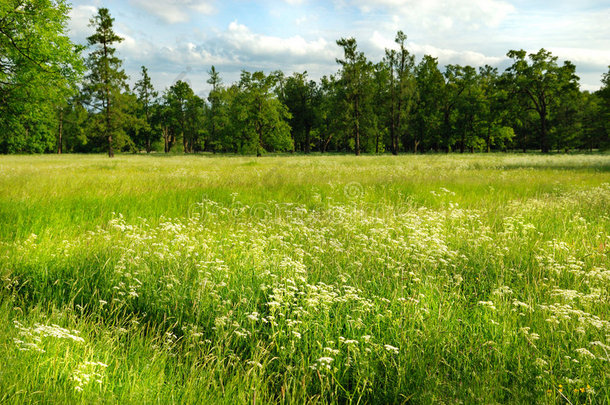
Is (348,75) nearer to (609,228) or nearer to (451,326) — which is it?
(609,228)

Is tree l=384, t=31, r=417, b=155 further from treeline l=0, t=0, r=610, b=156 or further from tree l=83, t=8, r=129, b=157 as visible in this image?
tree l=83, t=8, r=129, b=157

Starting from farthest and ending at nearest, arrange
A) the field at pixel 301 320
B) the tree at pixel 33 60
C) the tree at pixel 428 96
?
the tree at pixel 428 96
the tree at pixel 33 60
the field at pixel 301 320

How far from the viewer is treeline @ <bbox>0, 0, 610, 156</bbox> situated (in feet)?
60.9

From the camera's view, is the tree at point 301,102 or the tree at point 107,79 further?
the tree at point 301,102

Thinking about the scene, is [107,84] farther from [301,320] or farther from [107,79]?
[301,320]

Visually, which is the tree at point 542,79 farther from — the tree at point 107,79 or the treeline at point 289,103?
the tree at point 107,79

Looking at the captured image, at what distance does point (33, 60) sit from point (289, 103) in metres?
60.6

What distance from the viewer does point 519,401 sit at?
8.36 feet

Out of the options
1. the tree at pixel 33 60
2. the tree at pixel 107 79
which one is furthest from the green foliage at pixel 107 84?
the tree at pixel 33 60

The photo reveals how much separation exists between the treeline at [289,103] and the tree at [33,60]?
6 cm

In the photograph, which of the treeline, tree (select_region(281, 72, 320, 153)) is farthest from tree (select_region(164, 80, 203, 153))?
tree (select_region(281, 72, 320, 153))

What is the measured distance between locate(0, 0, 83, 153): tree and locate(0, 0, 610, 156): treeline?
6cm

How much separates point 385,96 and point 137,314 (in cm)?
5569

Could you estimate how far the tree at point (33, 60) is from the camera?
17047 mm
